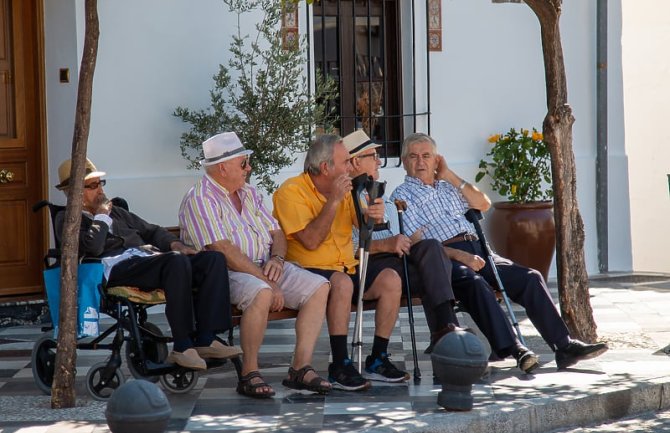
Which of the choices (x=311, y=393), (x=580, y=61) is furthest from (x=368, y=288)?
(x=580, y=61)

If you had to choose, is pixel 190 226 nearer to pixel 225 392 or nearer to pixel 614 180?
pixel 225 392

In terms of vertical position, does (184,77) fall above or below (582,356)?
above

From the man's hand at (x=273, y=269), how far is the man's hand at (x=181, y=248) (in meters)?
0.43

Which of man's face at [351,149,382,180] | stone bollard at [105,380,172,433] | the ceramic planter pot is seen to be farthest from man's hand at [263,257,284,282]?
the ceramic planter pot

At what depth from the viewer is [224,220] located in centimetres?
738

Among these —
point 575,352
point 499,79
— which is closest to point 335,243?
point 575,352

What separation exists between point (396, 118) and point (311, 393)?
5222 millimetres

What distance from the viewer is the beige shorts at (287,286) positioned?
7.03 meters

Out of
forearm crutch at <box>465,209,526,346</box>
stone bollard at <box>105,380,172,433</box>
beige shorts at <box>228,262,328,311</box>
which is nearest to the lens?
stone bollard at <box>105,380,172,433</box>

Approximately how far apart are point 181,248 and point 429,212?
1.71 m

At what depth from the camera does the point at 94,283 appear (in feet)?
22.9

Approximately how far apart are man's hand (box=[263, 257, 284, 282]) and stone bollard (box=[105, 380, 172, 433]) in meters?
2.76

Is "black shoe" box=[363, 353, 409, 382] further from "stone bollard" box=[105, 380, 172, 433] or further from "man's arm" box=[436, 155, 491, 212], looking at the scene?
"stone bollard" box=[105, 380, 172, 433]

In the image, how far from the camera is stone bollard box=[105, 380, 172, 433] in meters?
4.46
